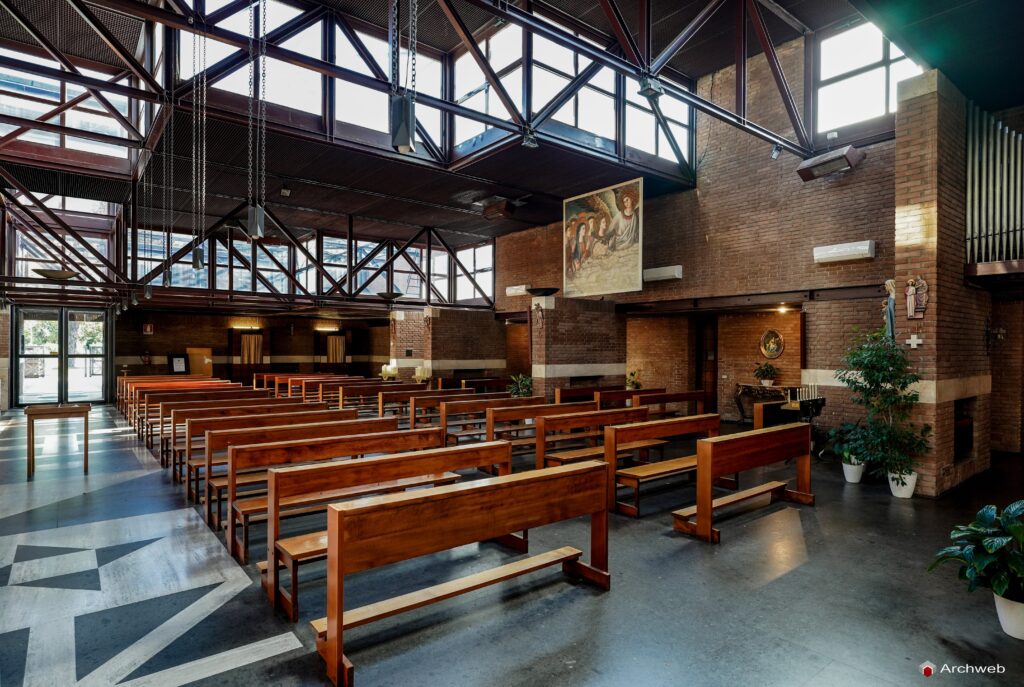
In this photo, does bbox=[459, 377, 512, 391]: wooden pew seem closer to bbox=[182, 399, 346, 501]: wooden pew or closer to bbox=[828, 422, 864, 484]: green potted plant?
bbox=[182, 399, 346, 501]: wooden pew

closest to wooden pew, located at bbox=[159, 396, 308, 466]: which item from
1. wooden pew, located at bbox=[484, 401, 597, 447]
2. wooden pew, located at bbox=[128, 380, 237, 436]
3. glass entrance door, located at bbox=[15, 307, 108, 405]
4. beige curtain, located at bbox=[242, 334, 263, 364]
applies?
wooden pew, located at bbox=[128, 380, 237, 436]

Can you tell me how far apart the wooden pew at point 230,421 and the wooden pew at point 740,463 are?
401cm

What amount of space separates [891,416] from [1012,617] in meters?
3.60

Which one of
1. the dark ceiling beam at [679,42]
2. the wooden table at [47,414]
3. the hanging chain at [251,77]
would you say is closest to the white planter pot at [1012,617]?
the dark ceiling beam at [679,42]

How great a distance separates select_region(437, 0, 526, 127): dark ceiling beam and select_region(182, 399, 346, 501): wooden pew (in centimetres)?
433

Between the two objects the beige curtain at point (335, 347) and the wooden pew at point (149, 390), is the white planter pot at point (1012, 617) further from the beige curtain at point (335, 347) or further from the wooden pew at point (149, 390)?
the beige curtain at point (335, 347)

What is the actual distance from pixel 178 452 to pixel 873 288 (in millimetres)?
9426

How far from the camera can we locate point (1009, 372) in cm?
808

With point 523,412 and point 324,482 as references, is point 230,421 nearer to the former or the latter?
point 324,482

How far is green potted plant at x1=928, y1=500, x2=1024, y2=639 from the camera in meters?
2.88

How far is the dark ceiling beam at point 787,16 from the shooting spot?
7.86m

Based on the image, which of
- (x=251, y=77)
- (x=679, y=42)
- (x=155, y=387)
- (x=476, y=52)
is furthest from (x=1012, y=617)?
(x=155, y=387)

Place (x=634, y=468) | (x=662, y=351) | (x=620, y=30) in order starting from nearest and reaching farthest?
(x=634, y=468) → (x=620, y=30) → (x=662, y=351)

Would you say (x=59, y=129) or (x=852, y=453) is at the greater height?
(x=59, y=129)
